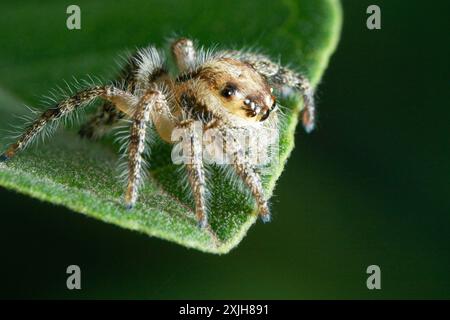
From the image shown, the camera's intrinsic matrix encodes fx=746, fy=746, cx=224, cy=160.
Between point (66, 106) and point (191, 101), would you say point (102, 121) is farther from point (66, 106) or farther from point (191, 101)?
point (191, 101)

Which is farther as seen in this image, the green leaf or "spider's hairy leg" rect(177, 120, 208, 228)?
the green leaf

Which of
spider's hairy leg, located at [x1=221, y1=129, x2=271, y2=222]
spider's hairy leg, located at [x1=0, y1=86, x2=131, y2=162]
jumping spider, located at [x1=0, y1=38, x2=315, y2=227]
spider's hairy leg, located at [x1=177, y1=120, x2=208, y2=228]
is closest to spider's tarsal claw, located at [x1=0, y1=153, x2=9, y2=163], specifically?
jumping spider, located at [x1=0, y1=38, x2=315, y2=227]

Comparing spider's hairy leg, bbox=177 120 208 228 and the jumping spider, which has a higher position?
the jumping spider

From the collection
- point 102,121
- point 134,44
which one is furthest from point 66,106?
point 134,44

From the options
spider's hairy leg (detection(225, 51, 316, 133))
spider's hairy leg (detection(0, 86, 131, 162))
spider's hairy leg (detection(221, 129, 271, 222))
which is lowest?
spider's hairy leg (detection(221, 129, 271, 222))

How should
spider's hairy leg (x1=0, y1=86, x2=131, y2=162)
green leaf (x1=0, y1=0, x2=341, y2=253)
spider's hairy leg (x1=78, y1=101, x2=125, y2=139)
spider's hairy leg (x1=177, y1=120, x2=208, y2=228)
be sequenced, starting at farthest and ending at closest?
spider's hairy leg (x1=78, y1=101, x2=125, y2=139)
spider's hairy leg (x1=0, y1=86, x2=131, y2=162)
green leaf (x1=0, y1=0, x2=341, y2=253)
spider's hairy leg (x1=177, y1=120, x2=208, y2=228)

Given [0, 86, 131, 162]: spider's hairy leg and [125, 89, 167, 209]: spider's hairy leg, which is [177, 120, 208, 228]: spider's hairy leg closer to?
[125, 89, 167, 209]: spider's hairy leg

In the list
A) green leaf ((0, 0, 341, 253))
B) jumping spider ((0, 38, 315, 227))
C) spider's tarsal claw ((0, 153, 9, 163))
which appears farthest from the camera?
green leaf ((0, 0, 341, 253))
